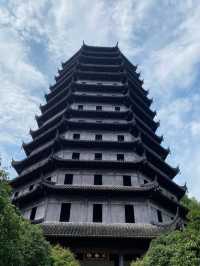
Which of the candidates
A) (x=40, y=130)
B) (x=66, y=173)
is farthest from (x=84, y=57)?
(x=66, y=173)

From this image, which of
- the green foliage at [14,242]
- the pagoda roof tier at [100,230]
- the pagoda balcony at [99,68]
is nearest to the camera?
the green foliage at [14,242]

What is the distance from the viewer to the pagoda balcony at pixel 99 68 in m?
31.6

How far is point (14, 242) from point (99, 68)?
83.6 feet

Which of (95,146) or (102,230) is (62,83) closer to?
(95,146)

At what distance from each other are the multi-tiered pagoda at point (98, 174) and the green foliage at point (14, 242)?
5.61 metres

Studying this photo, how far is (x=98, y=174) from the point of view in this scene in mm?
20500

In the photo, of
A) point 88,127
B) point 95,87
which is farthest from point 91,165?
point 95,87

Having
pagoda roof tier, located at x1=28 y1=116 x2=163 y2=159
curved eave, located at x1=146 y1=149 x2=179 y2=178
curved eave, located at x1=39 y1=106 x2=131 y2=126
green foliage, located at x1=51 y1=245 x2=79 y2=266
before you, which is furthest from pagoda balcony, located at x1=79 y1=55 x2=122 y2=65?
green foliage, located at x1=51 y1=245 x2=79 y2=266

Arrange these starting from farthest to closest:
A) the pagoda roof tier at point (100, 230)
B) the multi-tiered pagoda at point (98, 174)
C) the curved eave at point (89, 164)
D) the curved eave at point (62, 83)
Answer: the curved eave at point (62, 83) < the curved eave at point (89, 164) < the multi-tiered pagoda at point (98, 174) < the pagoda roof tier at point (100, 230)

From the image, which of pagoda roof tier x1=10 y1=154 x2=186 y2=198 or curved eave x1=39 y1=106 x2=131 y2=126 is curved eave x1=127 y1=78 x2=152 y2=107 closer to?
curved eave x1=39 y1=106 x2=131 y2=126

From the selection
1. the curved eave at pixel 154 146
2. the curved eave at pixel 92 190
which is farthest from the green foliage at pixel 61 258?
the curved eave at pixel 154 146

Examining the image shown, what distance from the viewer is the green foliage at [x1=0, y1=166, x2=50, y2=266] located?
8.34 metres

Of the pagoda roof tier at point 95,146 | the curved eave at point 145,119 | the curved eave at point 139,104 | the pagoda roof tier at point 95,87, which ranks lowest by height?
the pagoda roof tier at point 95,146

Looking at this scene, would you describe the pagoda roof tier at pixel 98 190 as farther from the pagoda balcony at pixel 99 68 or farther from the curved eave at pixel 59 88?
the pagoda balcony at pixel 99 68
